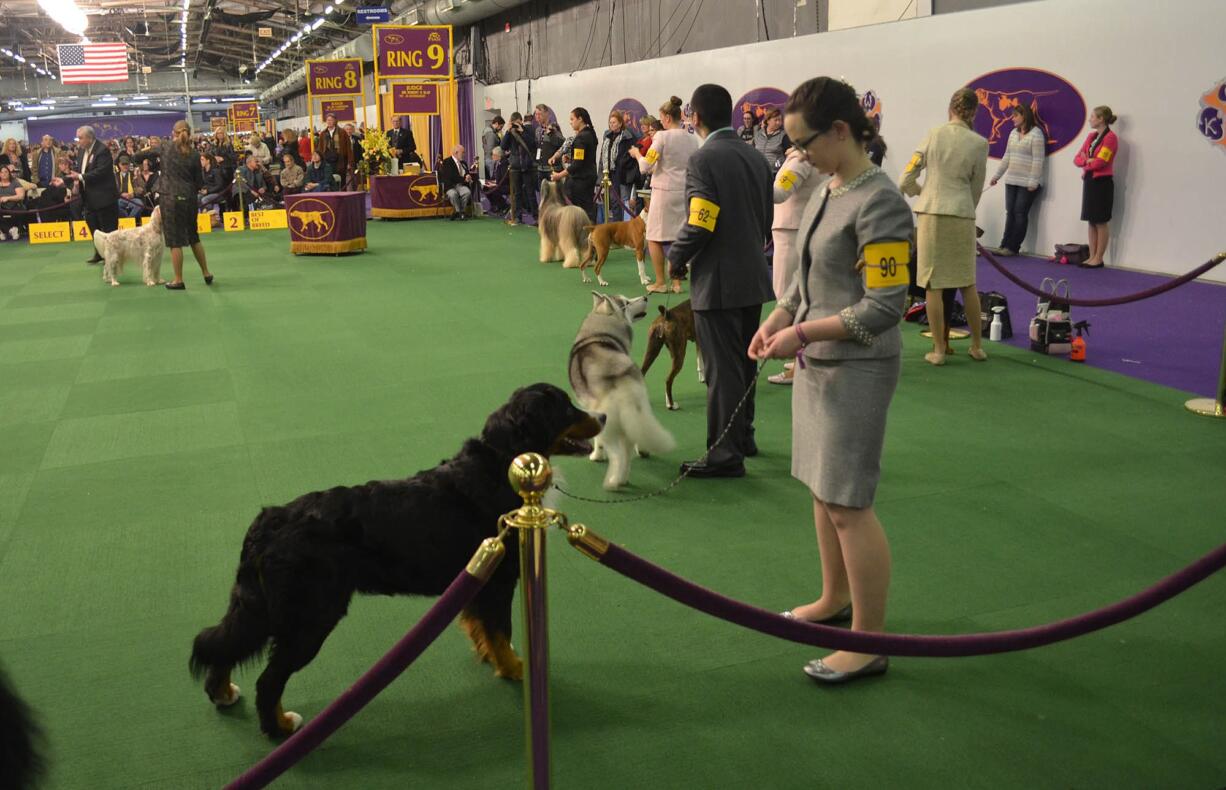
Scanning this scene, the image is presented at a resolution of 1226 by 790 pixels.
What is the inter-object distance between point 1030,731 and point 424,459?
11.3ft

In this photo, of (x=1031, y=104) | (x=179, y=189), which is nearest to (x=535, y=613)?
(x=179, y=189)

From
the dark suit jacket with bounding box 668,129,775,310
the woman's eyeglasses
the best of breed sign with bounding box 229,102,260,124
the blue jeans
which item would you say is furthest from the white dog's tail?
the best of breed sign with bounding box 229,102,260,124

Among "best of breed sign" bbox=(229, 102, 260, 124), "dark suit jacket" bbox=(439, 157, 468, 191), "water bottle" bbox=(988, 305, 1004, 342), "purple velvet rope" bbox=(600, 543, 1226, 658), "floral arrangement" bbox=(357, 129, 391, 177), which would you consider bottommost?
"water bottle" bbox=(988, 305, 1004, 342)

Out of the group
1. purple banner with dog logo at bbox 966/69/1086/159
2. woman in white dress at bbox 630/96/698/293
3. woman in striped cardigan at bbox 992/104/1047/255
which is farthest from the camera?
woman in striped cardigan at bbox 992/104/1047/255

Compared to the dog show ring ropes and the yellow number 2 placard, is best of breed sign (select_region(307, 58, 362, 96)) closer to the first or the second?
the dog show ring ropes

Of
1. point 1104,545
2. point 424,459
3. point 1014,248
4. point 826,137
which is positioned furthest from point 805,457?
point 1014,248

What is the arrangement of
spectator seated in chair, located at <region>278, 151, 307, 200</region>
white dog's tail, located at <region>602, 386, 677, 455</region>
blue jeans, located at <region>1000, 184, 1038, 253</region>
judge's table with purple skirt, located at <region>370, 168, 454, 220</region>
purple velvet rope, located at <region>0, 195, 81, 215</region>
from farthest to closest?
1. spectator seated in chair, located at <region>278, 151, 307, 200</region>
2. judge's table with purple skirt, located at <region>370, 168, 454, 220</region>
3. purple velvet rope, located at <region>0, 195, 81, 215</region>
4. blue jeans, located at <region>1000, 184, 1038, 253</region>
5. white dog's tail, located at <region>602, 386, 677, 455</region>

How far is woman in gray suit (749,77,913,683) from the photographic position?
2715 mm

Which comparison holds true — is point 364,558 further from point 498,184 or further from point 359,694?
point 498,184

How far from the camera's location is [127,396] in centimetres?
678

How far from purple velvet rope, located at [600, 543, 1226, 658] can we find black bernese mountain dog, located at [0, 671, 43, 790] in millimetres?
1189

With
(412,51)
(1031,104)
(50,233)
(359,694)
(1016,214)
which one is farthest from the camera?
(412,51)

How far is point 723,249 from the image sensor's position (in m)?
4.72

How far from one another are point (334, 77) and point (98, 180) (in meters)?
9.05
